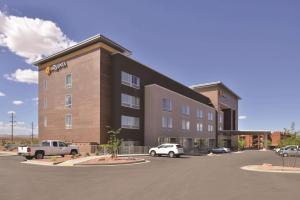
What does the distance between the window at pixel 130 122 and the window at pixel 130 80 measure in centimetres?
500

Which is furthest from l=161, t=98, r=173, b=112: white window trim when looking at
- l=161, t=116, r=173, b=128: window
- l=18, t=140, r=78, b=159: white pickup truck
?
l=18, t=140, r=78, b=159: white pickup truck

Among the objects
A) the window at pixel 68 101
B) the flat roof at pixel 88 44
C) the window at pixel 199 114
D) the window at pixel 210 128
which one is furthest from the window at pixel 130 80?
the window at pixel 210 128

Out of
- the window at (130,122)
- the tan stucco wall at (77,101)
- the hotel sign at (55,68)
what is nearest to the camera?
the tan stucco wall at (77,101)

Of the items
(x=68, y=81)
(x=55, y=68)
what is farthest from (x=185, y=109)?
(x=55, y=68)

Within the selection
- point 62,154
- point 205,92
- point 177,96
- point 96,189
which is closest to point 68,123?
point 62,154

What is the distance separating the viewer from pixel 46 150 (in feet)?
107

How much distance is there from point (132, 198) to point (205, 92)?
83.9 meters

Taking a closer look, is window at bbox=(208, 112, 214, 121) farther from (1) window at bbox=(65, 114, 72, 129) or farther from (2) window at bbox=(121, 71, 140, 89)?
(1) window at bbox=(65, 114, 72, 129)

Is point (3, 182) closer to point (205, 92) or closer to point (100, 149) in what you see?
point (100, 149)

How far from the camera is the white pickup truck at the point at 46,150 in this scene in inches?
1231

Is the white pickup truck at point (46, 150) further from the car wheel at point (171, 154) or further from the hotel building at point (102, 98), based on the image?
the car wheel at point (171, 154)

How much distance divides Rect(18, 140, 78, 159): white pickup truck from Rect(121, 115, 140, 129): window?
41.8 ft

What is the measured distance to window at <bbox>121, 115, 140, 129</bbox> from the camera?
47.8 meters

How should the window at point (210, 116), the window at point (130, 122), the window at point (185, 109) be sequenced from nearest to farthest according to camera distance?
the window at point (130, 122) < the window at point (185, 109) < the window at point (210, 116)
